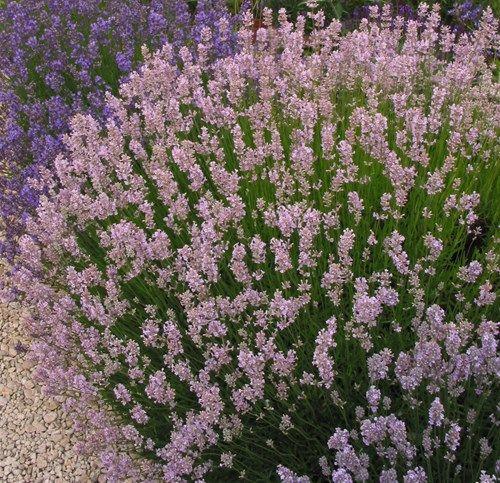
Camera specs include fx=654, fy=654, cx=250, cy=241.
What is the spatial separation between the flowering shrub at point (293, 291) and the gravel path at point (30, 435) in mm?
416

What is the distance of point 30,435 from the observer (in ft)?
10.6

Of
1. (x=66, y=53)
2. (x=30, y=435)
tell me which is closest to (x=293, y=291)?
(x=30, y=435)

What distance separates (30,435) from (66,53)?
247 centimetres

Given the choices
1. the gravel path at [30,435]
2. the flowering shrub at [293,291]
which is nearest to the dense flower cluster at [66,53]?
the flowering shrub at [293,291]

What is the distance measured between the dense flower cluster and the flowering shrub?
27.5 inches

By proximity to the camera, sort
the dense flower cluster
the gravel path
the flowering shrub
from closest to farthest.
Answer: the flowering shrub → the gravel path → the dense flower cluster

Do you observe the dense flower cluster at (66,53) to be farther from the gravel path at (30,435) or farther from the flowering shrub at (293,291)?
the gravel path at (30,435)

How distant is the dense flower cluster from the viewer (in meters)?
3.76

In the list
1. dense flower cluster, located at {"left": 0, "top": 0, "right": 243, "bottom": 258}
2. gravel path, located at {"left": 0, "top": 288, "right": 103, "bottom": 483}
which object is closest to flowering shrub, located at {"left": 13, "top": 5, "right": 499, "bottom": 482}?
gravel path, located at {"left": 0, "top": 288, "right": 103, "bottom": 483}

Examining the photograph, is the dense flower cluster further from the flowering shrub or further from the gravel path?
the gravel path

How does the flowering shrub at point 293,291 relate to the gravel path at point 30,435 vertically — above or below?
above

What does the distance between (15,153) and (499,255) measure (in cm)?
264

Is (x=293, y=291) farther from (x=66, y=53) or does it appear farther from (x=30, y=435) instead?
(x=66, y=53)

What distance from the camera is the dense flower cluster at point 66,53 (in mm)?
3764
